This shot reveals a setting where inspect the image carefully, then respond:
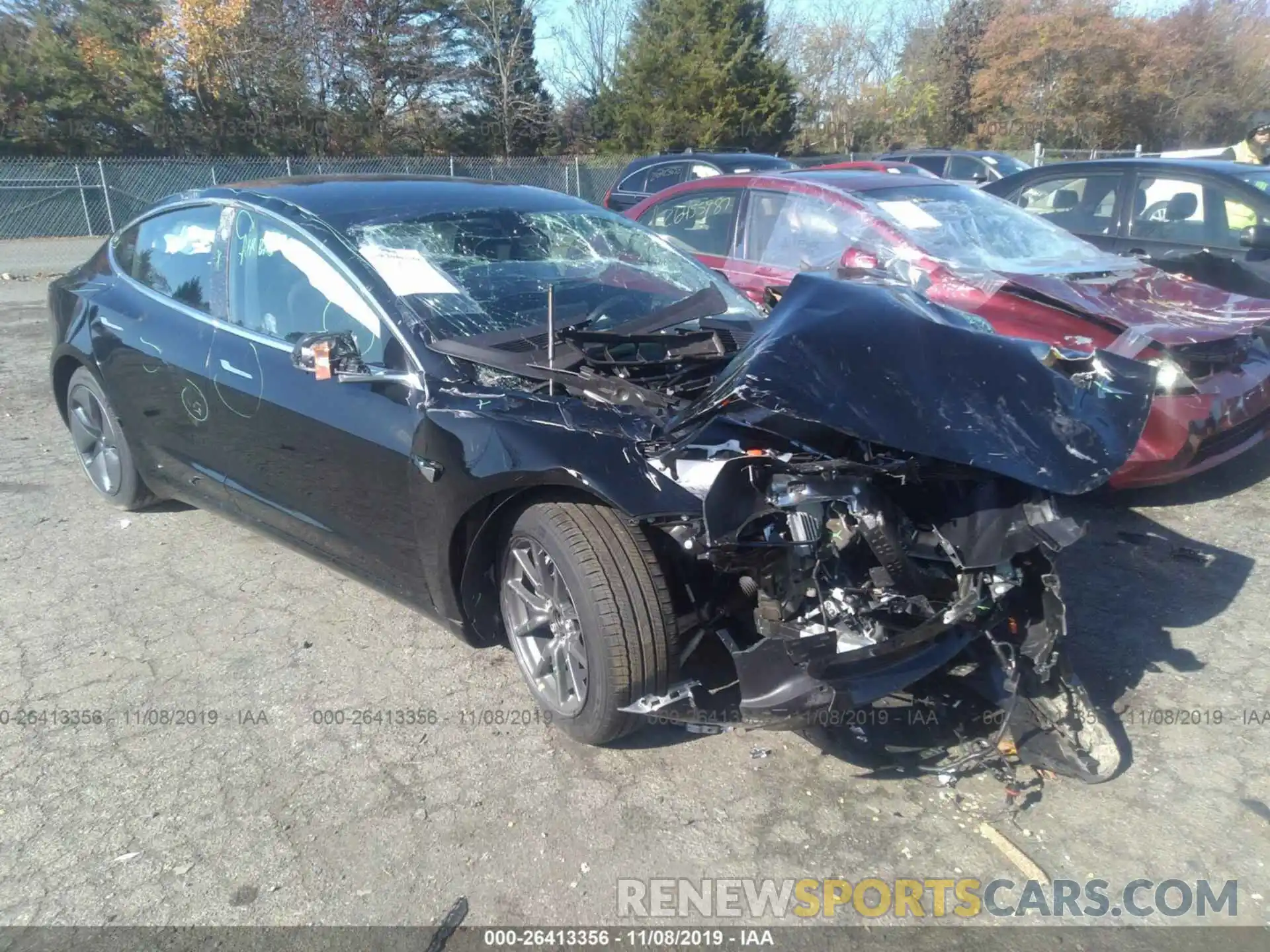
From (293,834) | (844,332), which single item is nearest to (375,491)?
(293,834)

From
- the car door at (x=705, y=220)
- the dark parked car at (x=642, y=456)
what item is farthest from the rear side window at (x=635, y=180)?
the dark parked car at (x=642, y=456)

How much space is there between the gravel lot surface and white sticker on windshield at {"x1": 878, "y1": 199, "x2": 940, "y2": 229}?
95.2 inches

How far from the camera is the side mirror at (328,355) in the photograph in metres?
3.36

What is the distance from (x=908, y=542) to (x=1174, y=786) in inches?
46.0

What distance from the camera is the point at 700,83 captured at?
112ft

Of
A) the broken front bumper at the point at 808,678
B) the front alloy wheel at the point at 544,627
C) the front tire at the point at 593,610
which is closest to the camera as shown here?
the broken front bumper at the point at 808,678

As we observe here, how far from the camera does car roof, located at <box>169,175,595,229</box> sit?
3947 millimetres

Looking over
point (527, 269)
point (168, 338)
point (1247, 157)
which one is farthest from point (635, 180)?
point (527, 269)

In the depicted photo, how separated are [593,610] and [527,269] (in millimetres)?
1667

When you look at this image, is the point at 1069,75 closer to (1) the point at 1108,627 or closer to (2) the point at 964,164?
(2) the point at 964,164

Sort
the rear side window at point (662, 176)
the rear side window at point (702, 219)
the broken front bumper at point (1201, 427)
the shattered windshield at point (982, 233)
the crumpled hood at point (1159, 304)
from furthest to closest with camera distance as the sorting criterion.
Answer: the rear side window at point (662, 176), the rear side window at point (702, 219), the shattered windshield at point (982, 233), the crumpled hood at point (1159, 304), the broken front bumper at point (1201, 427)

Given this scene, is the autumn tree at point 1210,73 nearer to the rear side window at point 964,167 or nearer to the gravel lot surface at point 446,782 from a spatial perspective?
the rear side window at point 964,167

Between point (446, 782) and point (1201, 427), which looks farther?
point (1201, 427)

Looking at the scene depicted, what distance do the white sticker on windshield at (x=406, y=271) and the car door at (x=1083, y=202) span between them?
5.21 m
